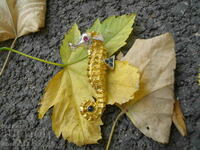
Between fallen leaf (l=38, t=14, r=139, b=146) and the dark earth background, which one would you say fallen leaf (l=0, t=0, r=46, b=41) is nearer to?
the dark earth background

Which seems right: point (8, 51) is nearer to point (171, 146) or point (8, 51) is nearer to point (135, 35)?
point (135, 35)

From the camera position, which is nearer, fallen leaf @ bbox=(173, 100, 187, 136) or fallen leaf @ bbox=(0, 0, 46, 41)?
fallen leaf @ bbox=(173, 100, 187, 136)

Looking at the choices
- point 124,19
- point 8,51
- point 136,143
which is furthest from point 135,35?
point 8,51

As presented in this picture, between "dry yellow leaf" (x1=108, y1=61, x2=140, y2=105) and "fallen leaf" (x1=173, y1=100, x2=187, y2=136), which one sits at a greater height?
"dry yellow leaf" (x1=108, y1=61, x2=140, y2=105)

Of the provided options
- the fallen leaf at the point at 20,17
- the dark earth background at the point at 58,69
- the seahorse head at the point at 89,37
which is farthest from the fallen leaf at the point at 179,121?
the fallen leaf at the point at 20,17

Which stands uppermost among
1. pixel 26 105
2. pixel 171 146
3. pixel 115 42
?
pixel 115 42

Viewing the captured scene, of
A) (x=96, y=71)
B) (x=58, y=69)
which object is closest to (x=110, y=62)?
(x=96, y=71)

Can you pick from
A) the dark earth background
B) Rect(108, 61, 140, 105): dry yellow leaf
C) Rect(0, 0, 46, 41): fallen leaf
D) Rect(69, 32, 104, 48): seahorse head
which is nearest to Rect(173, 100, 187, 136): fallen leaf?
the dark earth background

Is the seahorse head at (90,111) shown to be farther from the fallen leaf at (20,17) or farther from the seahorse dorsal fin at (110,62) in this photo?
the fallen leaf at (20,17)
